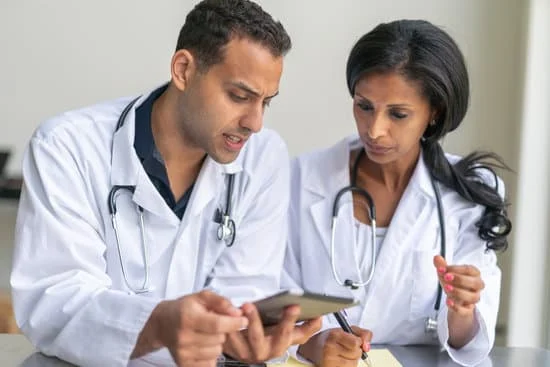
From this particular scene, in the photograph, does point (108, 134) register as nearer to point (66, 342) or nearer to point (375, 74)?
point (66, 342)

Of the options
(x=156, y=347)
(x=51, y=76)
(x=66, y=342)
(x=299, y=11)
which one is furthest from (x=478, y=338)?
(x=51, y=76)

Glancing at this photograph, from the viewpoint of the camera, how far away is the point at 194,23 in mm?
1655

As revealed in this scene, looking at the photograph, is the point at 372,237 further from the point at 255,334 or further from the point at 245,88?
the point at 255,334

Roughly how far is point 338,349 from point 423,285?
13.6 inches

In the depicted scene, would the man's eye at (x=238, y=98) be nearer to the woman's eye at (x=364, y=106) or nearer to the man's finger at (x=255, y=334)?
the woman's eye at (x=364, y=106)

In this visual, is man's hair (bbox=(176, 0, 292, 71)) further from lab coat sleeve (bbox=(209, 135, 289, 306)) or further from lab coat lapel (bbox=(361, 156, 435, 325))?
lab coat lapel (bbox=(361, 156, 435, 325))

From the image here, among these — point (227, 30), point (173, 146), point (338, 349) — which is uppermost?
point (227, 30)

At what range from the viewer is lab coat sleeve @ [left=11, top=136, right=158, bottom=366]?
4.51ft

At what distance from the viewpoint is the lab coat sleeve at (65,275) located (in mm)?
1375

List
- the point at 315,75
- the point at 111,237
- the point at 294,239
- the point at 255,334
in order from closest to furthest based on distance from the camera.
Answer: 1. the point at 255,334
2. the point at 111,237
3. the point at 294,239
4. the point at 315,75

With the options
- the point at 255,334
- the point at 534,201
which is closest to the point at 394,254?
the point at 255,334

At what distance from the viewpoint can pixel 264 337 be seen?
133 cm

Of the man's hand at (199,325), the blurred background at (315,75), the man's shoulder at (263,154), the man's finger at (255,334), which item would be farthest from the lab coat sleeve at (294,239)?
the blurred background at (315,75)

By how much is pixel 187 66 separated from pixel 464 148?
160 cm
